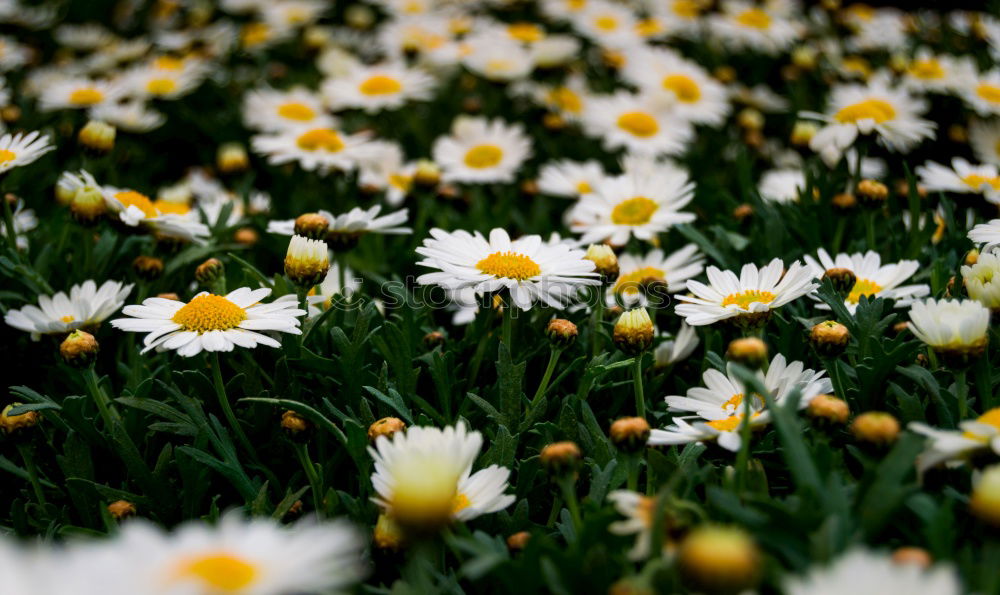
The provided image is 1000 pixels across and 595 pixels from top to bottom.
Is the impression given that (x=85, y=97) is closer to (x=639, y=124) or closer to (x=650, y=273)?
(x=639, y=124)

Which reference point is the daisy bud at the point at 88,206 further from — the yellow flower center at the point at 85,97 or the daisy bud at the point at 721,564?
the daisy bud at the point at 721,564

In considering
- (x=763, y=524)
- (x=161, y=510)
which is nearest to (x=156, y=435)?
(x=161, y=510)

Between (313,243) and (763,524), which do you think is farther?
(313,243)

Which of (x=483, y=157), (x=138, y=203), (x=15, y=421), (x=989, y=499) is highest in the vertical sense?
(x=989, y=499)

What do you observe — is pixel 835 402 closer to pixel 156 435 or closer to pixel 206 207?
pixel 156 435

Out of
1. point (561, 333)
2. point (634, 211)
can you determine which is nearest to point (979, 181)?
point (634, 211)
